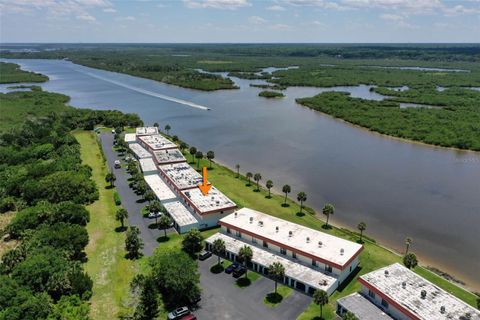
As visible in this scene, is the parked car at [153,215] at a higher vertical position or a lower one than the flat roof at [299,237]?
lower

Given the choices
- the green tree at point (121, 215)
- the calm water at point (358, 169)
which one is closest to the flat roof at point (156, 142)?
the calm water at point (358, 169)

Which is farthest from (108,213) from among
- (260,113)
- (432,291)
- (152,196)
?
(260,113)

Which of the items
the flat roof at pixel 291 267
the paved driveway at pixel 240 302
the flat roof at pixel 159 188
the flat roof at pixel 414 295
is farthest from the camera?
the flat roof at pixel 159 188

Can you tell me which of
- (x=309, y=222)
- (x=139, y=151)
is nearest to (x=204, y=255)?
(x=309, y=222)

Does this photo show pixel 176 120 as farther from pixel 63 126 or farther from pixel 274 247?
pixel 274 247

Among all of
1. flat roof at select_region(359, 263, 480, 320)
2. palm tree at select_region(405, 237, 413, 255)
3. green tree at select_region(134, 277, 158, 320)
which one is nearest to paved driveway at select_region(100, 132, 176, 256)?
green tree at select_region(134, 277, 158, 320)

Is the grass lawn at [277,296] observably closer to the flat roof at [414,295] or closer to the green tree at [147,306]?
the flat roof at [414,295]
